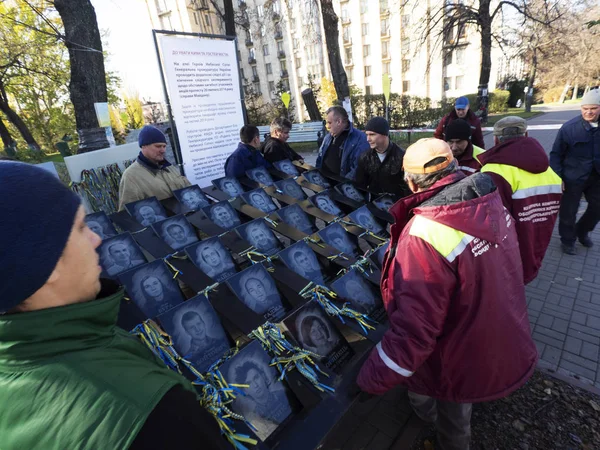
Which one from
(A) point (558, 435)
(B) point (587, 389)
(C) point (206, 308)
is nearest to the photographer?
(C) point (206, 308)

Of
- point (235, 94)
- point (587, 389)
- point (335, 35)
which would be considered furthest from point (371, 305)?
point (335, 35)

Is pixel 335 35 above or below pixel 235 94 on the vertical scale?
above

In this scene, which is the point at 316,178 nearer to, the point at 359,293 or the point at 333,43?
the point at 359,293

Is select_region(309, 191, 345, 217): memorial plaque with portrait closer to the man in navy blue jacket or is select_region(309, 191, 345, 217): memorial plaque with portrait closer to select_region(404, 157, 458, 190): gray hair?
the man in navy blue jacket

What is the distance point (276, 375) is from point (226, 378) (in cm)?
22

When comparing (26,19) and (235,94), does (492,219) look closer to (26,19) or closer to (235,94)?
(235,94)

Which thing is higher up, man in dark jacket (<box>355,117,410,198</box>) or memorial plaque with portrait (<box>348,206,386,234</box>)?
man in dark jacket (<box>355,117,410,198</box>)

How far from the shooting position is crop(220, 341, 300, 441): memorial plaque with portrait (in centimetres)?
123

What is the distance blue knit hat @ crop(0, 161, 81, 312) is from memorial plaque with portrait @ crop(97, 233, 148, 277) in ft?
3.88

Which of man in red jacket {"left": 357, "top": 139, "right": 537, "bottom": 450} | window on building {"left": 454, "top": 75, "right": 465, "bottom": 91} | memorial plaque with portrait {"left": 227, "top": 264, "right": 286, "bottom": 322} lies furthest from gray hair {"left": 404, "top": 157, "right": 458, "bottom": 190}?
window on building {"left": 454, "top": 75, "right": 465, "bottom": 91}

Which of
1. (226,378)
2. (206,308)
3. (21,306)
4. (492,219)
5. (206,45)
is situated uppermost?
(206,45)

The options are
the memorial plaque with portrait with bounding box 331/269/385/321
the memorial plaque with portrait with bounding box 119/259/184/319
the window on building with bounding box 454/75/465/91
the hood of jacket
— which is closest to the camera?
the memorial plaque with portrait with bounding box 119/259/184/319

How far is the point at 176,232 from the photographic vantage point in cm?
224

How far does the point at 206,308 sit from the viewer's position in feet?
5.09
